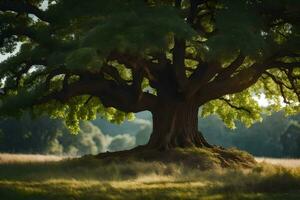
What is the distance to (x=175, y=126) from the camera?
29078mm

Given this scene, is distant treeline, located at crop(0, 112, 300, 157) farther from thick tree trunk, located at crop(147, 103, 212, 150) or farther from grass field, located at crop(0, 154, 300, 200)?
grass field, located at crop(0, 154, 300, 200)

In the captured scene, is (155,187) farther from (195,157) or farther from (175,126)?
(175,126)

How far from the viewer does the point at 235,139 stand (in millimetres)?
90875

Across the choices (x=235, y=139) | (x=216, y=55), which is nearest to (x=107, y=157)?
(x=216, y=55)

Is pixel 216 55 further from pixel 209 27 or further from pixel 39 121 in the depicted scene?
pixel 39 121

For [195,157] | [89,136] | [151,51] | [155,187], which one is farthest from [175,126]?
[89,136]

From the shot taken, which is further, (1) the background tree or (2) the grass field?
(1) the background tree

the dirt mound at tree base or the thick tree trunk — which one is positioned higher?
the thick tree trunk

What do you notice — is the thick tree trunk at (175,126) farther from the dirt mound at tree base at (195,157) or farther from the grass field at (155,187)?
the grass field at (155,187)

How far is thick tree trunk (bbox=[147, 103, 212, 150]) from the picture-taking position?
28.6 meters

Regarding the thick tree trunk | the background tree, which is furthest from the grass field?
the thick tree trunk

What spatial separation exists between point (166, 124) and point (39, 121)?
177 ft

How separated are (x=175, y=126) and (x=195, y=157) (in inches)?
139

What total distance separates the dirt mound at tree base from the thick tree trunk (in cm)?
101
